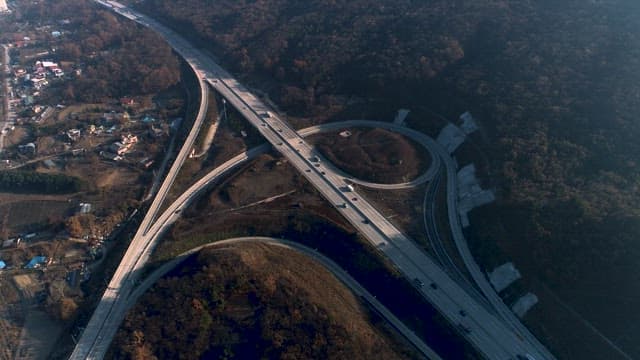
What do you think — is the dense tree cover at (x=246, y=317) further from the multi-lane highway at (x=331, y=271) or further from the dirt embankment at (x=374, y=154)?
the dirt embankment at (x=374, y=154)

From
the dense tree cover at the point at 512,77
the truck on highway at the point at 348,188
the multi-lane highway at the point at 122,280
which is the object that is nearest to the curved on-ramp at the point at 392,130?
the truck on highway at the point at 348,188

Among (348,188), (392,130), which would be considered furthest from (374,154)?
(348,188)

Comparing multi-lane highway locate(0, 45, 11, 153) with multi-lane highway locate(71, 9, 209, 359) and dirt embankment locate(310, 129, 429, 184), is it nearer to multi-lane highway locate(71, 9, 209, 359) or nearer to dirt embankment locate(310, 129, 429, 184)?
multi-lane highway locate(71, 9, 209, 359)

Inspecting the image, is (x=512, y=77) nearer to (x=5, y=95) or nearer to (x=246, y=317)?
(x=246, y=317)

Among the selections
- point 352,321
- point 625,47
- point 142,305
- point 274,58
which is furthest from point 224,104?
point 625,47

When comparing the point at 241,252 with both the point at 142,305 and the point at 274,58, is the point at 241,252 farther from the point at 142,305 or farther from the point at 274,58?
the point at 274,58

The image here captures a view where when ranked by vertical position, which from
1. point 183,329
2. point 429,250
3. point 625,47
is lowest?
point 429,250
